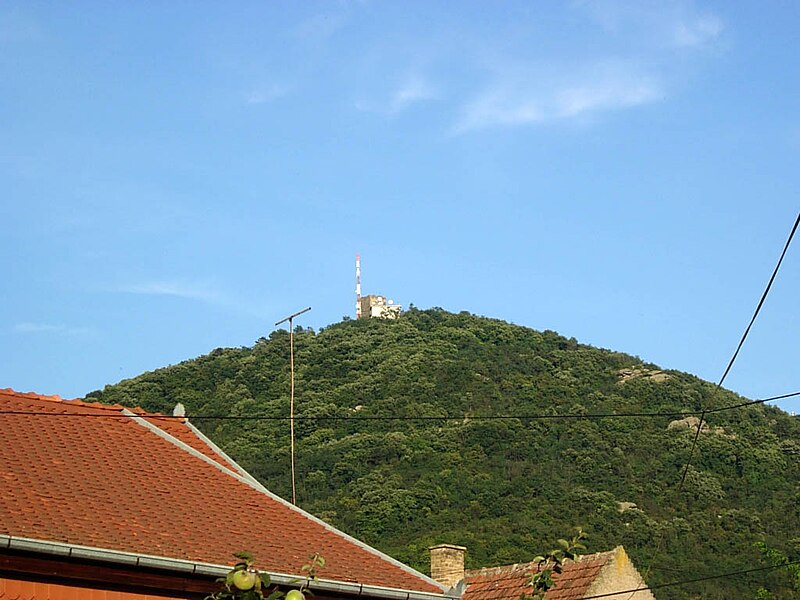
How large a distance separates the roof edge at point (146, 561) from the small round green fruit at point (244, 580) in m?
5.12

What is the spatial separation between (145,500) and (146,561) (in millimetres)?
1406

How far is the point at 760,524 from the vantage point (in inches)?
1943

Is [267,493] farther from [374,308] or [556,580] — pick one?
[374,308]

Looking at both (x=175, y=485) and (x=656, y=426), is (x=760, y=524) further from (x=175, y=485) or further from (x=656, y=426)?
(x=175, y=485)

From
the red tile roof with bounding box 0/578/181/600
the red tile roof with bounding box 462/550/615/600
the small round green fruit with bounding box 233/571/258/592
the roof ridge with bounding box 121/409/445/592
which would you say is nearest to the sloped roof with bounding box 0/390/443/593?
the roof ridge with bounding box 121/409/445/592

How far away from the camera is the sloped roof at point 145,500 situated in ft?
37.6

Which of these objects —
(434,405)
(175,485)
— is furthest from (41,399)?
(434,405)

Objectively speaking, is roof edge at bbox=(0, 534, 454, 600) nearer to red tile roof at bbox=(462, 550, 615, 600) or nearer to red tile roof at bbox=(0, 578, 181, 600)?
red tile roof at bbox=(0, 578, 181, 600)

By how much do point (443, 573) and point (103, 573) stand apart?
32.8 feet

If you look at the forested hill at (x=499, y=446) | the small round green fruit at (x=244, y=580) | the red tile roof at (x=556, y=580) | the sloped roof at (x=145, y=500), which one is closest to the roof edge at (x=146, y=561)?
the sloped roof at (x=145, y=500)

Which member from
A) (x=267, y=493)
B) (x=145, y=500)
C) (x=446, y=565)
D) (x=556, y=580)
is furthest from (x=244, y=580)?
(x=556, y=580)

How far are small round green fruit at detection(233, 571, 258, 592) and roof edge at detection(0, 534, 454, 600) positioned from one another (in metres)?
5.12

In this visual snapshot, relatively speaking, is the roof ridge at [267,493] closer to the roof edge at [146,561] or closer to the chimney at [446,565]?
the roof edge at [146,561]

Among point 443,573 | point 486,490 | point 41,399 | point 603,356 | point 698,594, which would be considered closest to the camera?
point 41,399
